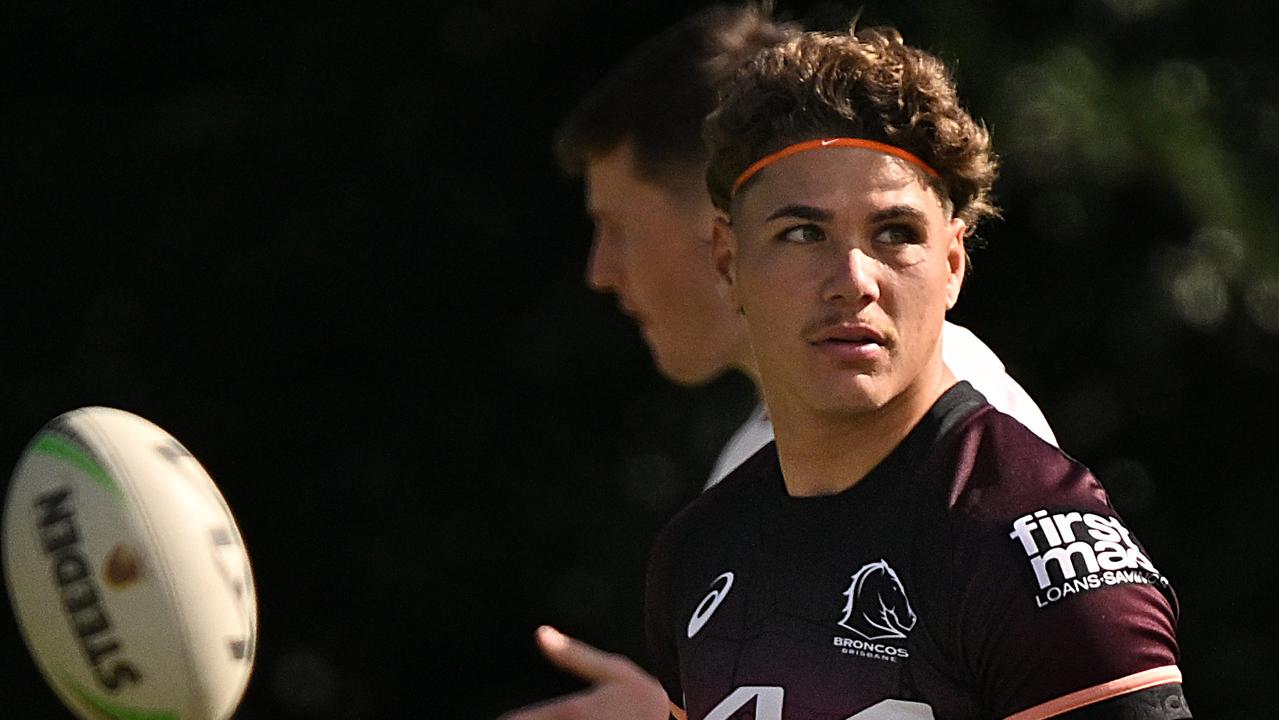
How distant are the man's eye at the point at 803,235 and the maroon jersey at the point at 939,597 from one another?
1.03 feet

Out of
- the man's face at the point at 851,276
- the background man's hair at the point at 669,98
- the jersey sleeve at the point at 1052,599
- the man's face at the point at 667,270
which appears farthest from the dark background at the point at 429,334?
the jersey sleeve at the point at 1052,599

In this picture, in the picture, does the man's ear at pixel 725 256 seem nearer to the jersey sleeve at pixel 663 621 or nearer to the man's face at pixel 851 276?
the man's face at pixel 851 276

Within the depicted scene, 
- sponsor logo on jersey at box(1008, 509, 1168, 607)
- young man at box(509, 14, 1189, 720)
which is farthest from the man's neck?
sponsor logo on jersey at box(1008, 509, 1168, 607)

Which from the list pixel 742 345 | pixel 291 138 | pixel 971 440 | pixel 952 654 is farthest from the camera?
pixel 291 138

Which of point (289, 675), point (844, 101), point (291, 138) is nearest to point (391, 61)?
point (291, 138)

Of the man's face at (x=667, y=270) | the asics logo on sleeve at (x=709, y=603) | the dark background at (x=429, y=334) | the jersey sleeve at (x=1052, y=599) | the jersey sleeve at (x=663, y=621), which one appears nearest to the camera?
the jersey sleeve at (x=1052, y=599)

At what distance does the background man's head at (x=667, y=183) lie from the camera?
4660mm

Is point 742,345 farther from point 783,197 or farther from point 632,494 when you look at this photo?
point 632,494

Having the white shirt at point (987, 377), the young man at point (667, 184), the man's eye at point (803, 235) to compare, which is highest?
the young man at point (667, 184)

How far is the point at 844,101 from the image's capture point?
314cm

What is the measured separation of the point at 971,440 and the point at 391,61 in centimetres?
541

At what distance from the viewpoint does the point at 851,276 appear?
3.02m

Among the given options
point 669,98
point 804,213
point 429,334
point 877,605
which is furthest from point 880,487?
point 429,334

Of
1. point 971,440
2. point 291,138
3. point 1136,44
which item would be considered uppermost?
point 1136,44
